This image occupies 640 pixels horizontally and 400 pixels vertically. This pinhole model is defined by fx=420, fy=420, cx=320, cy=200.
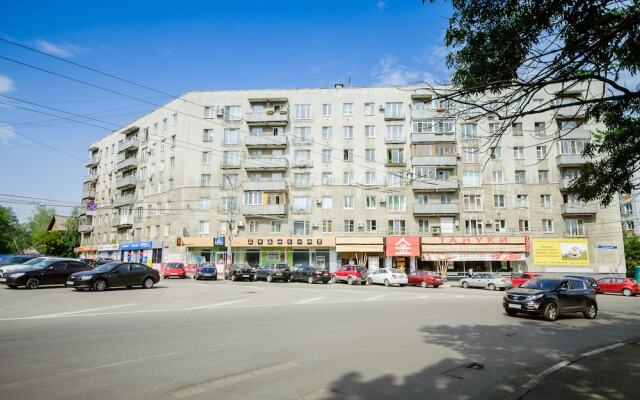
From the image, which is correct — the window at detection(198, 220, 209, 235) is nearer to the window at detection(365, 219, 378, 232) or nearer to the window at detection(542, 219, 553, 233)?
the window at detection(365, 219, 378, 232)

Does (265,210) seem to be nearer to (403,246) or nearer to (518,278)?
(403,246)

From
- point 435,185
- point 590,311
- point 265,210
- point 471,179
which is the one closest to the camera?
point 590,311

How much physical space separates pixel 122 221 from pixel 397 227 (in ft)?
123

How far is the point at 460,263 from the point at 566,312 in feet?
106

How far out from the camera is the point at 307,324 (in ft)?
36.8

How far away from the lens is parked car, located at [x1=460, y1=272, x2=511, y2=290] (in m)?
33.1

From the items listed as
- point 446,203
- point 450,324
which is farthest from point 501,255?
point 450,324

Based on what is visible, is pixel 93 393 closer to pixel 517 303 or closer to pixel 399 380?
pixel 399 380

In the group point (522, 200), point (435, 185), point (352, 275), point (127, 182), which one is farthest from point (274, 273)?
point (127, 182)

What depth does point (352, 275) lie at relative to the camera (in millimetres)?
35719

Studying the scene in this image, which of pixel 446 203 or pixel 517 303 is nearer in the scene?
pixel 517 303

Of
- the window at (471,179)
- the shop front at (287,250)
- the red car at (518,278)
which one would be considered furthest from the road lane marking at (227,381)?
the window at (471,179)

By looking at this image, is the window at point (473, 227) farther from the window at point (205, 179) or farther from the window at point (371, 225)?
the window at point (205, 179)

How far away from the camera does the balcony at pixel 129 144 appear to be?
5943 centimetres
